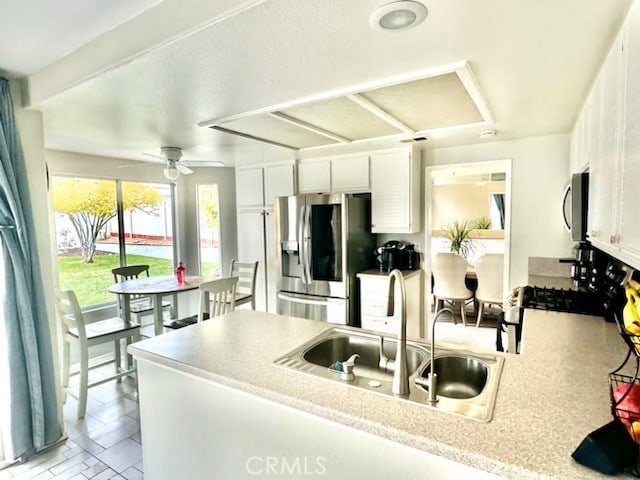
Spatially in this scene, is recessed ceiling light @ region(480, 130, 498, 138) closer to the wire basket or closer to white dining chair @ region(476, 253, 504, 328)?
white dining chair @ region(476, 253, 504, 328)

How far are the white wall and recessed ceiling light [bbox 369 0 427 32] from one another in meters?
2.47

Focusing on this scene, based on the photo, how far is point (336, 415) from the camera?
100 centimetres

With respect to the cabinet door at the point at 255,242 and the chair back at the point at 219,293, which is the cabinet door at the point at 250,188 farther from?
the chair back at the point at 219,293

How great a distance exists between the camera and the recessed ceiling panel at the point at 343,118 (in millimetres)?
2193

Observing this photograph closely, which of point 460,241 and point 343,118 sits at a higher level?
point 343,118

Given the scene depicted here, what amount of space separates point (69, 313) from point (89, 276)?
5.06 feet

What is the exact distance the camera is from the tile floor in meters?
2.05

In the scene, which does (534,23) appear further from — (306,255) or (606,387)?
(306,255)

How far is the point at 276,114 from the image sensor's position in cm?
233

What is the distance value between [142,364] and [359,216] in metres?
2.55

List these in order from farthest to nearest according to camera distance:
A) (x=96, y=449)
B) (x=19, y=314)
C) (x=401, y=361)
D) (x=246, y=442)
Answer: (x=96, y=449) → (x=19, y=314) → (x=246, y=442) → (x=401, y=361)

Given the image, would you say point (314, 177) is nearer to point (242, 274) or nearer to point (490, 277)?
point (242, 274)

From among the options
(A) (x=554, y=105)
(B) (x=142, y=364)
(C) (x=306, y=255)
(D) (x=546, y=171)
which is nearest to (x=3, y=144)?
(B) (x=142, y=364)

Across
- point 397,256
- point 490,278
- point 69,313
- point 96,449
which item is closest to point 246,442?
point 96,449
